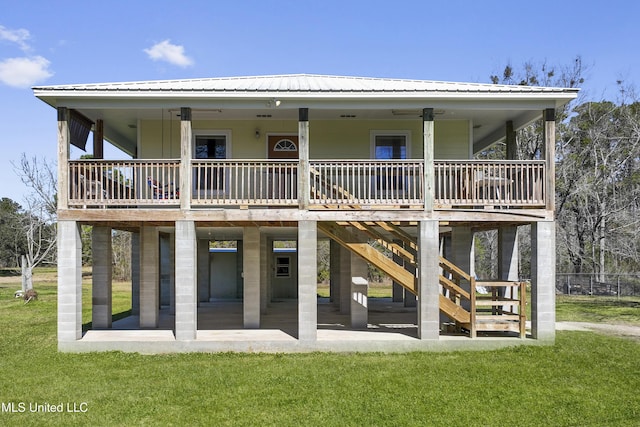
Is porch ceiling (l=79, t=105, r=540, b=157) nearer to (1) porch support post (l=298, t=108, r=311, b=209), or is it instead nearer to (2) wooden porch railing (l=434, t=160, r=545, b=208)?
(1) porch support post (l=298, t=108, r=311, b=209)

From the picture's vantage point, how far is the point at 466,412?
759 centimetres

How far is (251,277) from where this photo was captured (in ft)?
47.1

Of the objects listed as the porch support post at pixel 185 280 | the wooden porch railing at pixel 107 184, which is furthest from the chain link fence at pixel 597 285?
the wooden porch railing at pixel 107 184

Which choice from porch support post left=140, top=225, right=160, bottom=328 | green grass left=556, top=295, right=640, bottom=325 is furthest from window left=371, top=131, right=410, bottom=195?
green grass left=556, top=295, right=640, bottom=325

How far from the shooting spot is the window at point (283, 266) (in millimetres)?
24167

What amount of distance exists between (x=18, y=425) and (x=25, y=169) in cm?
2948

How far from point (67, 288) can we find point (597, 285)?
26.2m

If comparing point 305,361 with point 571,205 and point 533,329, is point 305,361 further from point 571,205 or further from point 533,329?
point 571,205

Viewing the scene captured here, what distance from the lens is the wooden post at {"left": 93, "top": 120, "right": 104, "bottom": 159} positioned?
46.1ft

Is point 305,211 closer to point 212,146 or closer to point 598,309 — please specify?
point 212,146

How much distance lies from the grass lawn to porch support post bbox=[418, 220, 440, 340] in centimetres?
68

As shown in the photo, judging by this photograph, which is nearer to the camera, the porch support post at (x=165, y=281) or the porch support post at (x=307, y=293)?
the porch support post at (x=307, y=293)

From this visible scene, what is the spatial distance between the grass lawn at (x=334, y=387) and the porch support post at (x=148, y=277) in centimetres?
271

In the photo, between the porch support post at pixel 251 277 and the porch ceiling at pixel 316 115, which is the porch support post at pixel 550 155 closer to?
the porch ceiling at pixel 316 115
